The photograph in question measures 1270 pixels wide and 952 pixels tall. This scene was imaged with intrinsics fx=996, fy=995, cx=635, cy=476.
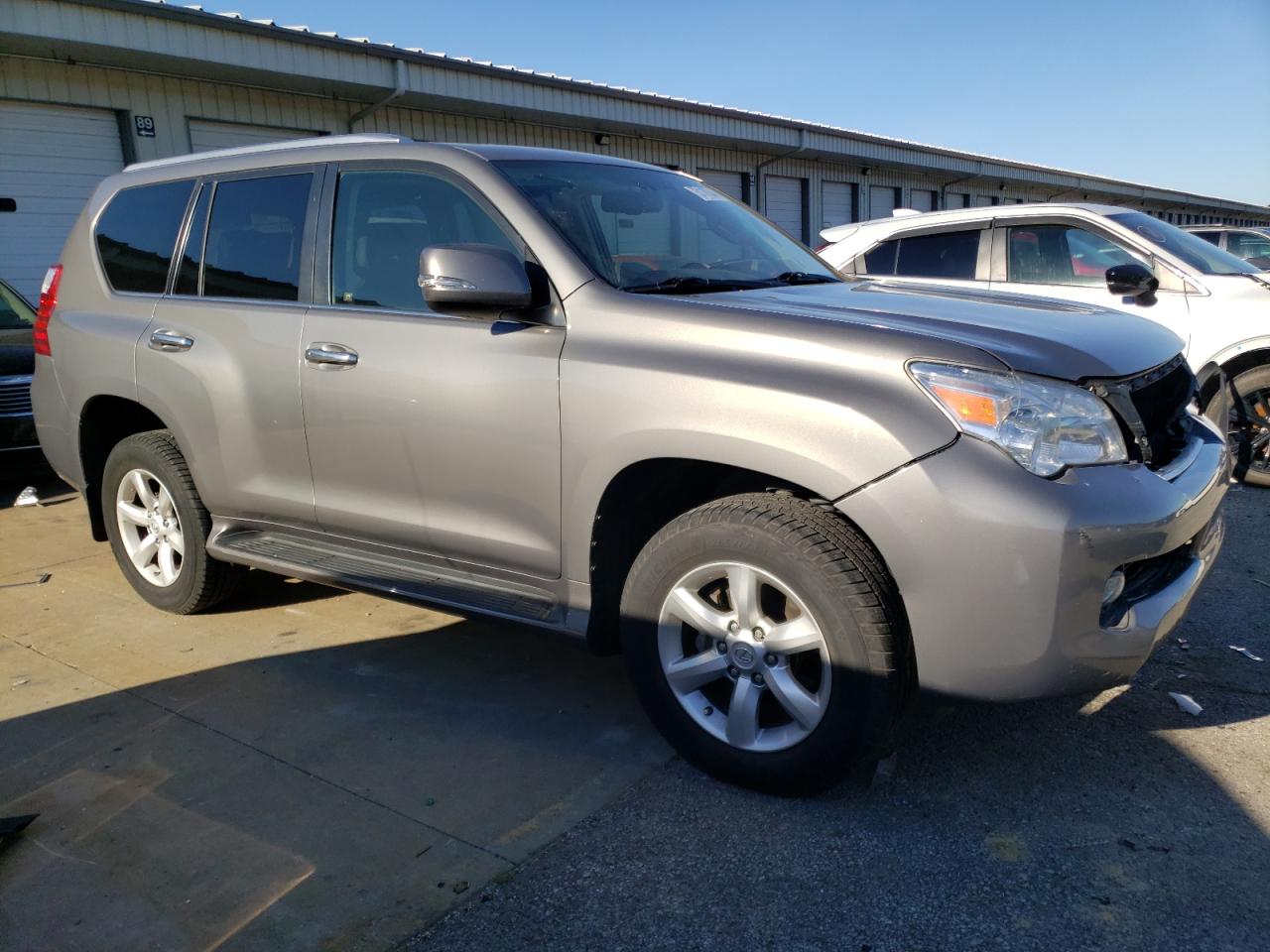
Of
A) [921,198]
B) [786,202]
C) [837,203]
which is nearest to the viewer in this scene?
[786,202]

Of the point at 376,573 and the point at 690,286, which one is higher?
Result: the point at 690,286

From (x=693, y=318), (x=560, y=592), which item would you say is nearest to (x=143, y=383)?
(x=560, y=592)

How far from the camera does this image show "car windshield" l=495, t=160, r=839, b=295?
3182 mm

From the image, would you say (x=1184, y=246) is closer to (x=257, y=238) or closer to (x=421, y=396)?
(x=421, y=396)

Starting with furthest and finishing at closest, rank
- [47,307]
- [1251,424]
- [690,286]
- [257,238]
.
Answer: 1. [1251,424]
2. [47,307]
3. [257,238]
4. [690,286]

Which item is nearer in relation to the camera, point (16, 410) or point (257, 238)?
point (257, 238)

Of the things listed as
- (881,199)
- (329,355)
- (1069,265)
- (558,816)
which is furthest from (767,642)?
(881,199)

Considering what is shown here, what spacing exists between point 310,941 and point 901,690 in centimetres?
155

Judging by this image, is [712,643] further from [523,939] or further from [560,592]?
[523,939]

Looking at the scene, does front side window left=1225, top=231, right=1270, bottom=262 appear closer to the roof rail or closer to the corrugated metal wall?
the corrugated metal wall

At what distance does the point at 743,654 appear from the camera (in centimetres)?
274

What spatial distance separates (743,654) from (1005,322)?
1183 mm

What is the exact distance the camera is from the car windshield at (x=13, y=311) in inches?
291

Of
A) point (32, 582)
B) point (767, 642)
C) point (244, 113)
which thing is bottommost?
point (32, 582)
